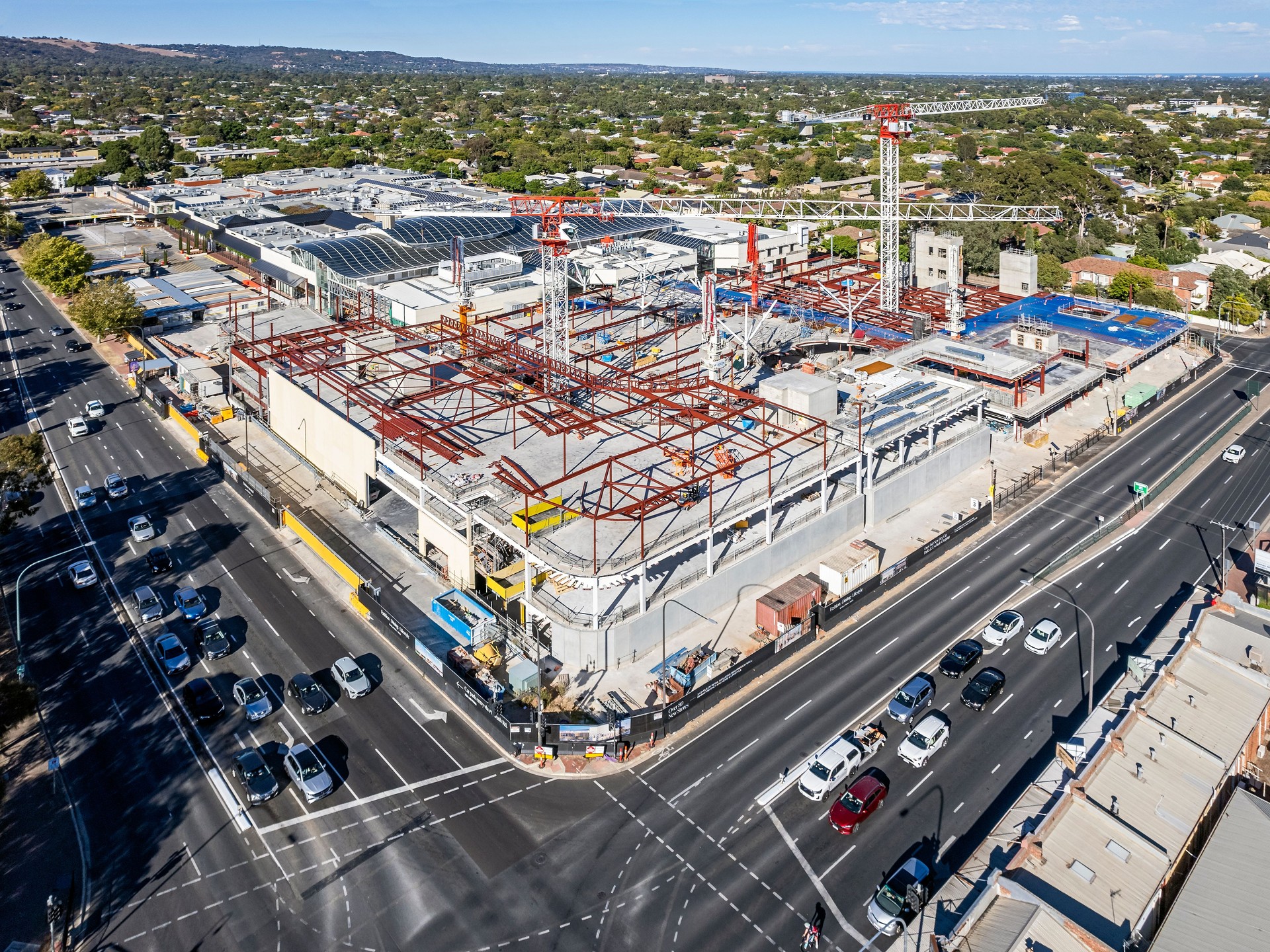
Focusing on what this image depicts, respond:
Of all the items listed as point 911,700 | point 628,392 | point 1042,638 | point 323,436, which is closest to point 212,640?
point 323,436

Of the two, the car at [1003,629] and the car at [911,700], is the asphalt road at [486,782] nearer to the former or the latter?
the car at [911,700]

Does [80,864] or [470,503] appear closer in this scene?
[80,864]

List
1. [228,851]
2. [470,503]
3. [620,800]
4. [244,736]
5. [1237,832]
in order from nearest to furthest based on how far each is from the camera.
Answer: [1237,832], [228,851], [620,800], [244,736], [470,503]

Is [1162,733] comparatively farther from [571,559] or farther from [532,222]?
[532,222]

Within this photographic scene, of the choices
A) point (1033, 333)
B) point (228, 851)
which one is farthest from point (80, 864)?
point (1033, 333)

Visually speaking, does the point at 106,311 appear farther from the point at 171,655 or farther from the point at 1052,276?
the point at 1052,276

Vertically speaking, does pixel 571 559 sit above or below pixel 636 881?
above

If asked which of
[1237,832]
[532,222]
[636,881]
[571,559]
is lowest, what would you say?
[636,881]

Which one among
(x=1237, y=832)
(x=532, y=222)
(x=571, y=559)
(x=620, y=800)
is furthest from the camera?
(x=532, y=222)
